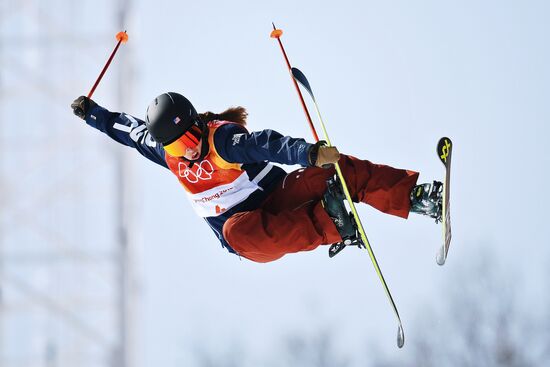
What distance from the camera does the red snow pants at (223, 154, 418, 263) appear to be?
830 centimetres

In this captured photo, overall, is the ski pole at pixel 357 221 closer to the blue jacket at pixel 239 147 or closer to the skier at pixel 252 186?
the skier at pixel 252 186

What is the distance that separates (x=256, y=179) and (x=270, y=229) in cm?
44

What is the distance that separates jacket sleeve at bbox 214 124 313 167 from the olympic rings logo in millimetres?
284

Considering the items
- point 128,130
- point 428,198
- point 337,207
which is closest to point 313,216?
point 337,207

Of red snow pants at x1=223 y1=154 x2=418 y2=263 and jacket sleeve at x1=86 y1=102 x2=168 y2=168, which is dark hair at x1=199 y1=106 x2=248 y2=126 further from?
red snow pants at x1=223 y1=154 x2=418 y2=263

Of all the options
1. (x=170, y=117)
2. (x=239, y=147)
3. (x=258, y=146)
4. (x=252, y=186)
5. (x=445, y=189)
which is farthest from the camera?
(x=252, y=186)

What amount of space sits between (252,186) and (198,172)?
41 cm

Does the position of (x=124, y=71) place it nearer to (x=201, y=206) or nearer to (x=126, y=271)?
(x=126, y=271)

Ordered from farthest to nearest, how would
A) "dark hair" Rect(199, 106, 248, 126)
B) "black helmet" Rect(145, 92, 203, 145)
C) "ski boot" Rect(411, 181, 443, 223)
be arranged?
"dark hair" Rect(199, 106, 248, 126) → "ski boot" Rect(411, 181, 443, 223) → "black helmet" Rect(145, 92, 203, 145)

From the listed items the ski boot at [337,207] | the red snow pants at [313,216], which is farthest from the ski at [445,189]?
the ski boot at [337,207]

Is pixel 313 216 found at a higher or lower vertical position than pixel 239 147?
lower

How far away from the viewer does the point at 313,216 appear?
8.50m

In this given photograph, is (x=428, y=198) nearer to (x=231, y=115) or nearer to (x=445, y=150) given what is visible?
(x=445, y=150)

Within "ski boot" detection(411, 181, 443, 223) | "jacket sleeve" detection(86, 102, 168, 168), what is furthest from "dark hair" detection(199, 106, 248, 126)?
"ski boot" detection(411, 181, 443, 223)
